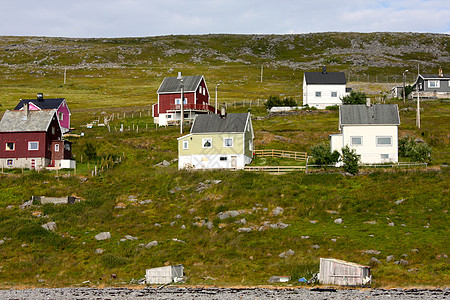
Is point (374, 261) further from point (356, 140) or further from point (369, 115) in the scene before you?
point (369, 115)

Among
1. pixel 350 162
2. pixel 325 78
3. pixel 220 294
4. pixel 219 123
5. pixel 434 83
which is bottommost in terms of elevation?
pixel 220 294

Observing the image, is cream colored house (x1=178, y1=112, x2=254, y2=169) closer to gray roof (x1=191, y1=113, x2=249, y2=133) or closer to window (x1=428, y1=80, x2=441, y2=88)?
gray roof (x1=191, y1=113, x2=249, y2=133)

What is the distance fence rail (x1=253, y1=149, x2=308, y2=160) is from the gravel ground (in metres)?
35.3

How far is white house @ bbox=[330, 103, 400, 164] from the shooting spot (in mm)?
63500

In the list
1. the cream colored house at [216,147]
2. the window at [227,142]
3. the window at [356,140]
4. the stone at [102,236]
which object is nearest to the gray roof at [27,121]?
the cream colored house at [216,147]

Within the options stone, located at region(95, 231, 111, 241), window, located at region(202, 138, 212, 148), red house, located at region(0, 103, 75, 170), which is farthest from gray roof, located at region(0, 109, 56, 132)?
stone, located at region(95, 231, 111, 241)

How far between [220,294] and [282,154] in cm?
3726

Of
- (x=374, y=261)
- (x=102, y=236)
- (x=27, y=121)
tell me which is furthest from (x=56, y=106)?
(x=374, y=261)

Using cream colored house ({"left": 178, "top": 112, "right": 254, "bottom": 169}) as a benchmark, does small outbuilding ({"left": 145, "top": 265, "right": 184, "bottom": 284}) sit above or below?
below

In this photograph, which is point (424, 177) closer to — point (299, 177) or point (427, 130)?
point (299, 177)

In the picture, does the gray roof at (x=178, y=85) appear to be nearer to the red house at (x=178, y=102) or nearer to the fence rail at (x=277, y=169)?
the red house at (x=178, y=102)

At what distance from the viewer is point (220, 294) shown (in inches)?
1244

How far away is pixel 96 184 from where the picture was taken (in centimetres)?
5741

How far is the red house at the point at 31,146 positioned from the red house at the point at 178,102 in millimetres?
25811
